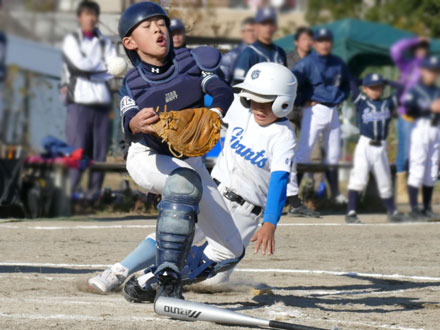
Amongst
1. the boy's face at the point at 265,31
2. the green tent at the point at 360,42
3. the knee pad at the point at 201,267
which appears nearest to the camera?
the knee pad at the point at 201,267

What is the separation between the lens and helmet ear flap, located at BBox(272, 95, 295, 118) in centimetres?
605

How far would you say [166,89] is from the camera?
5.53 meters

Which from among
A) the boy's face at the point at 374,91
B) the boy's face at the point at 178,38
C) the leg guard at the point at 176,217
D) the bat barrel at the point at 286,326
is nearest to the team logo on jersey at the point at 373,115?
the boy's face at the point at 374,91

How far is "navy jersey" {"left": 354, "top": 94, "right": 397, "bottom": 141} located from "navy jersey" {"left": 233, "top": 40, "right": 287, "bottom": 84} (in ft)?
3.83

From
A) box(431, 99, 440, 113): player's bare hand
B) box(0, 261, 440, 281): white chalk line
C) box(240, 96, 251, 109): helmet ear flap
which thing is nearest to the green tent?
box(431, 99, 440, 113): player's bare hand

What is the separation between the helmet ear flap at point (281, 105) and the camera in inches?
Result: 238

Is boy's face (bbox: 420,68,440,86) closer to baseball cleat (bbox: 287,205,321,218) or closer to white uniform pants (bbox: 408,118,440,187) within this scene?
white uniform pants (bbox: 408,118,440,187)

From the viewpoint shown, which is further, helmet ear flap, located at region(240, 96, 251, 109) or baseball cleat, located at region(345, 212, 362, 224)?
baseball cleat, located at region(345, 212, 362, 224)

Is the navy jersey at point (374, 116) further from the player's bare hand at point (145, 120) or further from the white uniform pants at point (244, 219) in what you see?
the player's bare hand at point (145, 120)

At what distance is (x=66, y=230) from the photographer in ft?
32.3

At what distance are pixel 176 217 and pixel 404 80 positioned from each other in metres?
10.3

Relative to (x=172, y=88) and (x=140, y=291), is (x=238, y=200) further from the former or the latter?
(x=172, y=88)

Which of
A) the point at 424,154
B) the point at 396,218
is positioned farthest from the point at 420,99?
the point at 396,218

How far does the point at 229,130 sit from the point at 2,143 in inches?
243
